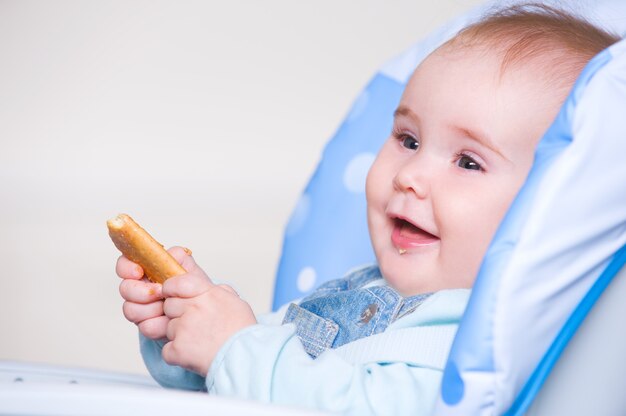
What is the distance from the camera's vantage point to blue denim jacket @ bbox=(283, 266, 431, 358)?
0.87m

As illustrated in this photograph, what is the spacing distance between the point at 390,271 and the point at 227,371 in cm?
21

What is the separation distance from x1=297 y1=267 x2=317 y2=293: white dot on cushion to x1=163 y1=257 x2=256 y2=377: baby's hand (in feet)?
1.18

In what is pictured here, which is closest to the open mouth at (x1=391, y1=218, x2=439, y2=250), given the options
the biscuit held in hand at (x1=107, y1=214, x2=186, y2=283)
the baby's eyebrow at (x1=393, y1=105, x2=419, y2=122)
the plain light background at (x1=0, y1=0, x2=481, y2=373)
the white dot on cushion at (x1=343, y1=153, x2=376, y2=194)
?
the baby's eyebrow at (x1=393, y1=105, x2=419, y2=122)

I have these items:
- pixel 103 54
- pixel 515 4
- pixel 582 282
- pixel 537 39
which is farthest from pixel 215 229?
pixel 582 282

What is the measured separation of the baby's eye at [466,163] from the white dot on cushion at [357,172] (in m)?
0.35

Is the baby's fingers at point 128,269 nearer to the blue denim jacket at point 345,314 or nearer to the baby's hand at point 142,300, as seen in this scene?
the baby's hand at point 142,300

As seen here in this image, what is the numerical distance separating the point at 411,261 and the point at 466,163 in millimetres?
105

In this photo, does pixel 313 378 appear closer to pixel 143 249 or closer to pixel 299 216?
pixel 143 249

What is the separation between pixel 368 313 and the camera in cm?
88

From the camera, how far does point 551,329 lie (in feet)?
2.25

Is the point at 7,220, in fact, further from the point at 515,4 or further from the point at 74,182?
the point at 515,4

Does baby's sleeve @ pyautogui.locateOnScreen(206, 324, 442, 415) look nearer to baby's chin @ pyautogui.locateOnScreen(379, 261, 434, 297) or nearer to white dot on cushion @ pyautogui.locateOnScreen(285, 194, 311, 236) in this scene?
baby's chin @ pyautogui.locateOnScreen(379, 261, 434, 297)

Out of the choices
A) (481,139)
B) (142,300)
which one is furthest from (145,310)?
(481,139)

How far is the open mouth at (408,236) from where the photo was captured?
0.88 meters
